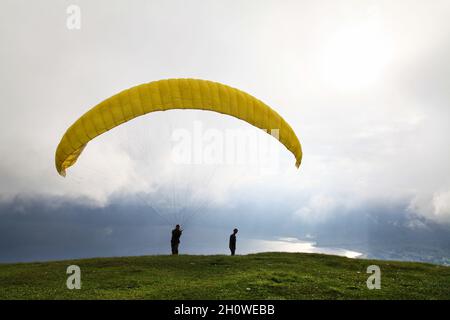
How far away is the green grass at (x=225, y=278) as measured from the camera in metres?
17.8

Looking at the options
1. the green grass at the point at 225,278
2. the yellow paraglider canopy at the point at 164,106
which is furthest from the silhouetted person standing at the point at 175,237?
the yellow paraglider canopy at the point at 164,106

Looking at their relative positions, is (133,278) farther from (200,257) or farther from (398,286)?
(398,286)

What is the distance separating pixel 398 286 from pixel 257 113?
40.1ft

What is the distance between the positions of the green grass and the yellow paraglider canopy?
7343 mm

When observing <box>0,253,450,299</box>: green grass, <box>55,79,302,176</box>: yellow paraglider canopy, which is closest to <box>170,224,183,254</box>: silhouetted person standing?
<box>0,253,450,299</box>: green grass

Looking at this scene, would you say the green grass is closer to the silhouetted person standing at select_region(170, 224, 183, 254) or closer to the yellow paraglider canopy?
the silhouetted person standing at select_region(170, 224, 183, 254)

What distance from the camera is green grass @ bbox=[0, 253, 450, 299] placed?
1775cm

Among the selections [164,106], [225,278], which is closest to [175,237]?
[225,278]

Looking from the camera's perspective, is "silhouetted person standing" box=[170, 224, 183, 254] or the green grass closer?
the green grass

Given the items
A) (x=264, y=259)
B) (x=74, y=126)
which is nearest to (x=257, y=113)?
(x=74, y=126)

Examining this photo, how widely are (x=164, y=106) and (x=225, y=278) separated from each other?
10.2 meters

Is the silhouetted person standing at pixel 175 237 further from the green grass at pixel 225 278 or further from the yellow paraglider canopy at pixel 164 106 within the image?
the yellow paraglider canopy at pixel 164 106
